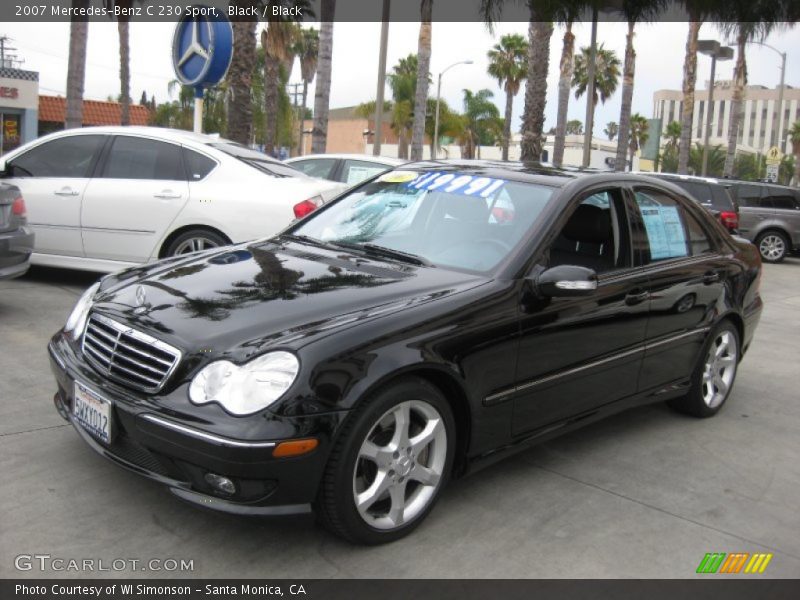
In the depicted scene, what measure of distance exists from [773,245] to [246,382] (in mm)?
17772

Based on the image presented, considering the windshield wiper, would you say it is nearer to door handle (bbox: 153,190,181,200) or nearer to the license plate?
the license plate

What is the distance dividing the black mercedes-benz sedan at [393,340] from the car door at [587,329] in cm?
1

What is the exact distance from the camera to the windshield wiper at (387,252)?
3994 mm

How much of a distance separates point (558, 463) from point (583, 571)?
117 cm

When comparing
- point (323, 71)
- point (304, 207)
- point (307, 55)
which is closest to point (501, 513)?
point (304, 207)

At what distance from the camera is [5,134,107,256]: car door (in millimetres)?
7547

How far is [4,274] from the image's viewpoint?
634 centimetres

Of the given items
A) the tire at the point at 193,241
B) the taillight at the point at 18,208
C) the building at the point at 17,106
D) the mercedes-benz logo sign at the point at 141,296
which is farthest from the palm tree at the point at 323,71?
the building at the point at 17,106

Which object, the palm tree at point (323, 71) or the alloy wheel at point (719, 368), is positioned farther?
the palm tree at point (323, 71)

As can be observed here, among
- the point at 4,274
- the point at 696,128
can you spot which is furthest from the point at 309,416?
the point at 696,128

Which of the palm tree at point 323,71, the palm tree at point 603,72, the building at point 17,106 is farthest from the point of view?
the palm tree at point 603,72

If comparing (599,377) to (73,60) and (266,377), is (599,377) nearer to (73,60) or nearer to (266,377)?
(266,377)

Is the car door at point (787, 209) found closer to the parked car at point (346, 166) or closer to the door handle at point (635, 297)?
the parked car at point (346, 166)
